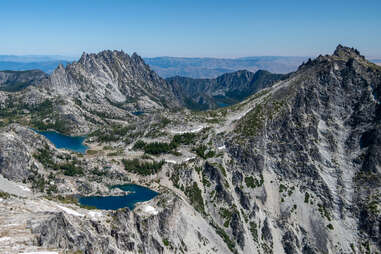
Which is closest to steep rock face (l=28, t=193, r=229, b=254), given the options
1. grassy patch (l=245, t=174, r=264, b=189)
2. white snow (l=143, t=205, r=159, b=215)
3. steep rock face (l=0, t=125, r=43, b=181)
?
white snow (l=143, t=205, r=159, b=215)

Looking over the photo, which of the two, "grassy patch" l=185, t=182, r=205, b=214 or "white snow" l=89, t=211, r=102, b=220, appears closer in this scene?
"white snow" l=89, t=211, r=102, b=220

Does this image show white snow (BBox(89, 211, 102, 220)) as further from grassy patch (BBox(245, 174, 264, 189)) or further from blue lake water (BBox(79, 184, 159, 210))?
grassy patch (BBox(245, 174, 264, 189))

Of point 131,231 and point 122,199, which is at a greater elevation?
point 131,231

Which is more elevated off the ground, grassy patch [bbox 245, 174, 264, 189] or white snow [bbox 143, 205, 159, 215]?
white snow [bbox 143, 205, 159, 215]

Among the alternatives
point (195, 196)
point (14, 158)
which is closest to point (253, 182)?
point (195, 196)

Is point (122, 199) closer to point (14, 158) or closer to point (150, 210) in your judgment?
point (150, 210)

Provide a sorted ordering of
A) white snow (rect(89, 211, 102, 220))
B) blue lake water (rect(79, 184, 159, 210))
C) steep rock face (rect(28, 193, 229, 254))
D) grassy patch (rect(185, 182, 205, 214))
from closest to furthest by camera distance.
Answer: steep rock face (rect(28, 193, 229, 254)) < white snow (rect(89, 211, 102, 220)) < blue lake water (rect(79, 184, 159, 210)) < grassy patch (rect(185, 182, 205, 214))

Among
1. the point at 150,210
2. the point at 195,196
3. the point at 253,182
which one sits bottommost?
the point at 195,196

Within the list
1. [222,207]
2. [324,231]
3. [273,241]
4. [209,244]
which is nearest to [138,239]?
[209,244]
